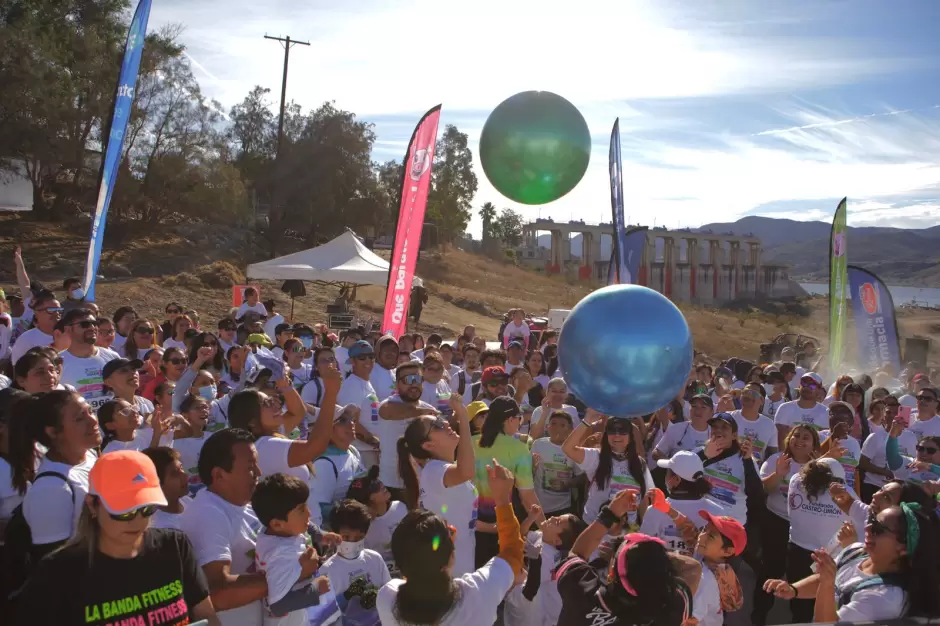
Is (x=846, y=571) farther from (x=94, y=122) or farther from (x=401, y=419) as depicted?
(x=94, y=122)

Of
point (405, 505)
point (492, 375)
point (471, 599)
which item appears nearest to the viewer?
point (471, 599)

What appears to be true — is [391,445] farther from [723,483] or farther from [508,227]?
[508,227]

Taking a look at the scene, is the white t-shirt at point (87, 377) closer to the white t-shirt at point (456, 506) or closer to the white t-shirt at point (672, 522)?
the white t-shirt at point (456, 506)

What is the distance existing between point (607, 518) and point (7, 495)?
2.59 m

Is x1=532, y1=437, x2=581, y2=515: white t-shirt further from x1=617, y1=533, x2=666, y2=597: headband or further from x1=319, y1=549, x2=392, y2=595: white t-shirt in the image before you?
x1=617, y1=533, x2=666, y2=597: headband

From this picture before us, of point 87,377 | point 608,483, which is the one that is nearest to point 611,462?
point 608,483

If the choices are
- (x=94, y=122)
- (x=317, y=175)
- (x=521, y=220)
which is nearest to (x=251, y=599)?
(x=94, y=122)

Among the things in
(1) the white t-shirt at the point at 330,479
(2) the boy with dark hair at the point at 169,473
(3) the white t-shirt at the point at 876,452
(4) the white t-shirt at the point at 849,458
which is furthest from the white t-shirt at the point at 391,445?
(3) the white t-shirt at the point at 876,452

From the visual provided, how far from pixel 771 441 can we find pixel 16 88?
2172cm

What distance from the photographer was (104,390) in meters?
5.02

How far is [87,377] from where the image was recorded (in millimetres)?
5039

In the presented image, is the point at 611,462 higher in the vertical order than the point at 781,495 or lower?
higher

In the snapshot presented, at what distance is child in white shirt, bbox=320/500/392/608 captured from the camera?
3264 millimetres

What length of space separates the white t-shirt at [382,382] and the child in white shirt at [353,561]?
9.26 feet
